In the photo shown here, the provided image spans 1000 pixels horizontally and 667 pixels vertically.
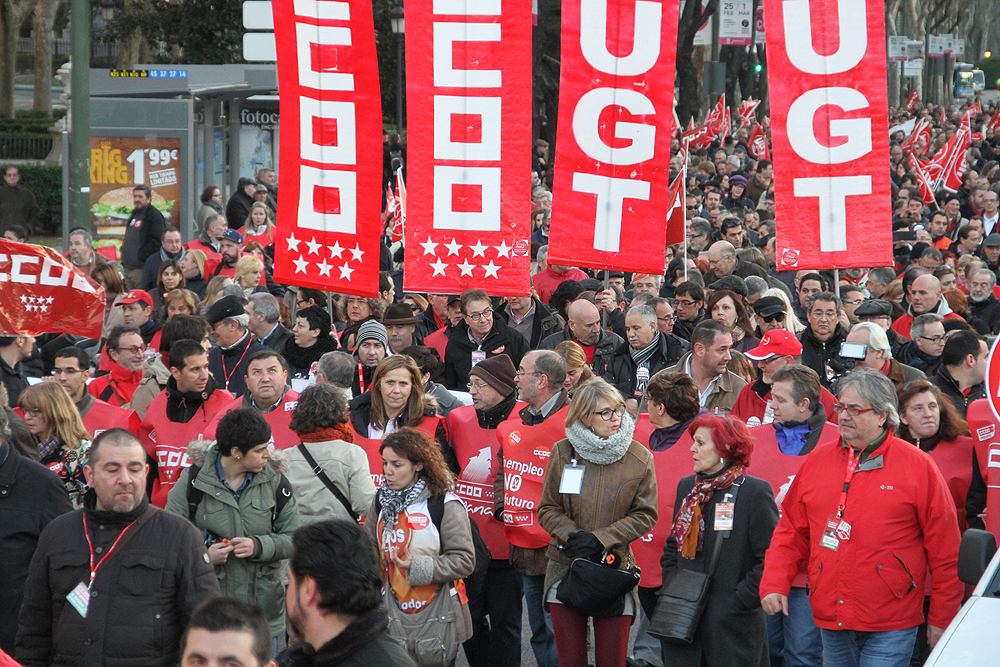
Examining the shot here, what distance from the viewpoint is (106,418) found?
23.7 feet

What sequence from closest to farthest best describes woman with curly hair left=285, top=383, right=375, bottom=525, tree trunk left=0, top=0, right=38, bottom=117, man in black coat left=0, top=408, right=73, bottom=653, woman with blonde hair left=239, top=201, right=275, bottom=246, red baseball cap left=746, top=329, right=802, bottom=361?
man in black coat left=0, top=408, right=73, bottom=653
woman with curly hair left=285, top=383, right=375, bottom=525
red baseball cap left=746, top=329, right=802, bottom=361
woman with blonde hair left=239, top=201, right=275, bottom=246
tree trunk left=0, top=0, right=38, bottom=117

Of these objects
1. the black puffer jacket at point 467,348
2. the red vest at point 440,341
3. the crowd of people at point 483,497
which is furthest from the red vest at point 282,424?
the red vest at point 440,341

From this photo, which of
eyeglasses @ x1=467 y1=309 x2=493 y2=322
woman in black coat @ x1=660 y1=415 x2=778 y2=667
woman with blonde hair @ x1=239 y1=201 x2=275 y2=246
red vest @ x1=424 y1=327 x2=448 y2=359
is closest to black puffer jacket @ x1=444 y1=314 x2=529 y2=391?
eyeglasses @ x1=467 y1=309 x2=493 y2=322

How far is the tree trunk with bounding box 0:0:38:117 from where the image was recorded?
32.8 metres

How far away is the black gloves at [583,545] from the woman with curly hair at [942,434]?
1.65m

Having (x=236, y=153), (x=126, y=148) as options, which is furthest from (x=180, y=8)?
(x=126, y=148)

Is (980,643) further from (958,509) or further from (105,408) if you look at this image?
(105,408)

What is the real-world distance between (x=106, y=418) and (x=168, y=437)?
26.6 inches

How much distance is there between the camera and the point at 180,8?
103 ft

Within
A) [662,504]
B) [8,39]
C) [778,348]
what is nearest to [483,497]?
[662,504]

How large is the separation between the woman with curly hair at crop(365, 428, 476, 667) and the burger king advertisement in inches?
507

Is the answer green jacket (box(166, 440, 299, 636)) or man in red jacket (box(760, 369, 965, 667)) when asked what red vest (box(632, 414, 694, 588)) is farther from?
green jacket (box(166, 440, 299, 636))

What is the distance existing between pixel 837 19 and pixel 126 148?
11.8 metres

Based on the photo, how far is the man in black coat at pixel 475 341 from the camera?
8656 mm
